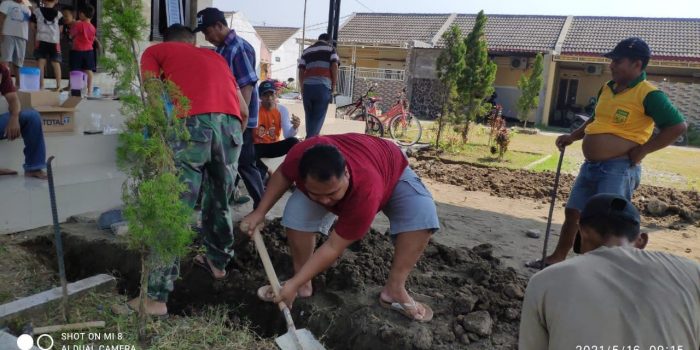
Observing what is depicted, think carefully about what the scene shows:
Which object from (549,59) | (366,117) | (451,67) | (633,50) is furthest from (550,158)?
(549,59)

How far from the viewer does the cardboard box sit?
474 cm

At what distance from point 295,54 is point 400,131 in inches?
1313

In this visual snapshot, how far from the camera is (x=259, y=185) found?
188 inches

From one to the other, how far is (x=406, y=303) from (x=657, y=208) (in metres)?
5.29

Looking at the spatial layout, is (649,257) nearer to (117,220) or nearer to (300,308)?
(300,308)

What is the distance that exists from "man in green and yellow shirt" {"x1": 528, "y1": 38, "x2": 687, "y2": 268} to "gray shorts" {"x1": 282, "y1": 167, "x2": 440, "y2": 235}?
1.39 m

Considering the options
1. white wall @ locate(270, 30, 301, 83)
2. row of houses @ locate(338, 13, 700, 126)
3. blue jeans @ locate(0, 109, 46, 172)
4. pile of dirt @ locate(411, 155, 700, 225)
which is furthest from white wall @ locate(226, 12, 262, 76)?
blue jeans @ locate(0, 109, 46, 172)

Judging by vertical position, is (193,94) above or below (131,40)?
below

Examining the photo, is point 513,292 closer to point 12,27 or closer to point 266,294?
point 266,294

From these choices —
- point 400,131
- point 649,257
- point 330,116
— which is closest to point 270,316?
point 649,257

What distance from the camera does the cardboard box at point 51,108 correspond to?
4.74 m

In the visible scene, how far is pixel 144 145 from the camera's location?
2.40 meters

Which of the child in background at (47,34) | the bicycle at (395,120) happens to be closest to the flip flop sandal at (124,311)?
the child in background at (47,34)

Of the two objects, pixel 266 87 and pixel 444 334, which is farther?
pixel 266 87
